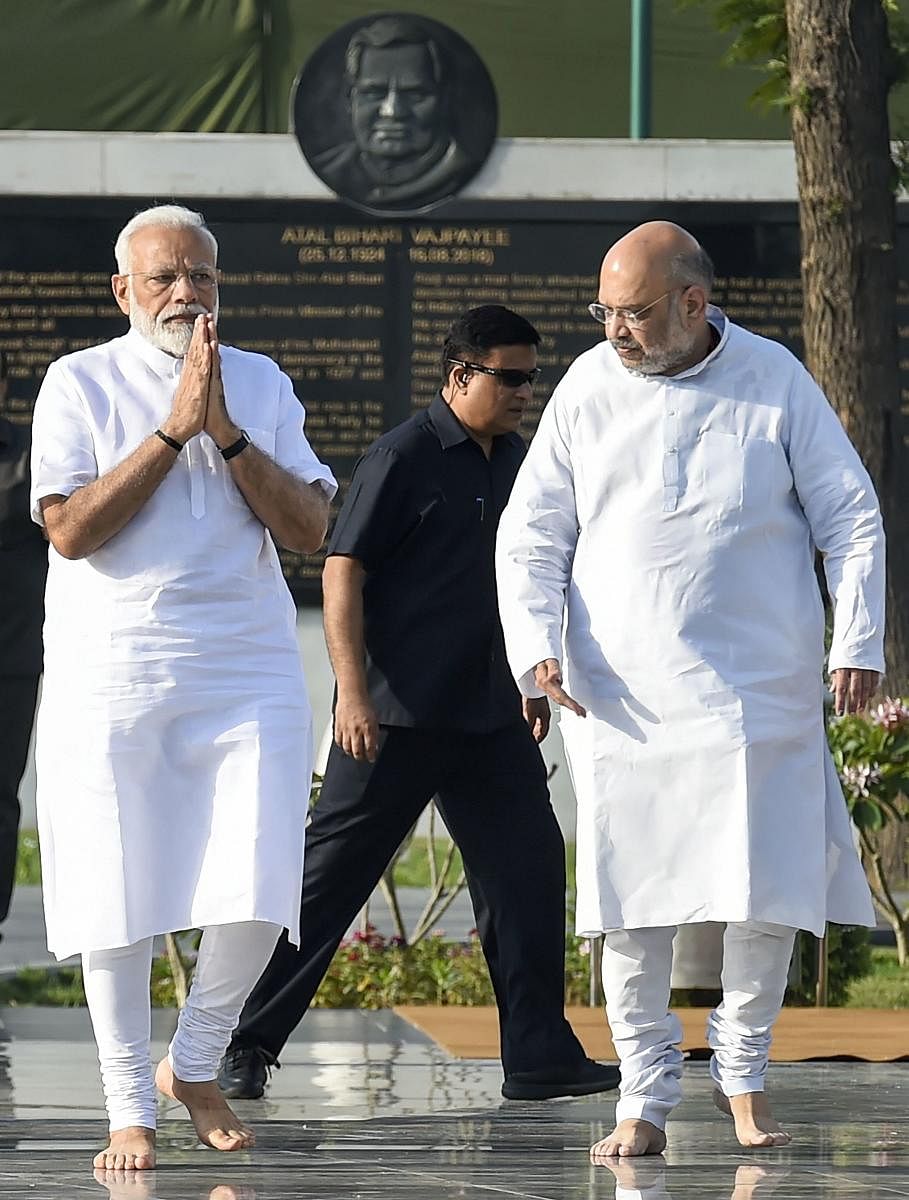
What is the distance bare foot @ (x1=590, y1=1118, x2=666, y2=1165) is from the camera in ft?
16.7

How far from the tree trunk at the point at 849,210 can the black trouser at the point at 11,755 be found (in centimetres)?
335

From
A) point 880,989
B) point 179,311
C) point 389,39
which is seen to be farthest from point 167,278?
point 389,39

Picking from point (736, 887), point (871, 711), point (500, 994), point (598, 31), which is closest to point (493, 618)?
point (500, 994)

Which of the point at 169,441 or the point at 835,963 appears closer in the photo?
the point at 169,441

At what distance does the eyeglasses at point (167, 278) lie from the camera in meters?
5.13

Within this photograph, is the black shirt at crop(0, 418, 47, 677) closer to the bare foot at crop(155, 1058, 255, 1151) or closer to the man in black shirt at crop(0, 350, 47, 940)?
the man in black shirt at crop(0, 350, 47, 940)

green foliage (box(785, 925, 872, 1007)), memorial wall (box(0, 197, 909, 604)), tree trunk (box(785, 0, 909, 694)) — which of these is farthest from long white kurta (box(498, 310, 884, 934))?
memorial wall (box(0, 197, 909, 604))

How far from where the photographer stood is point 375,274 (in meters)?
11.2

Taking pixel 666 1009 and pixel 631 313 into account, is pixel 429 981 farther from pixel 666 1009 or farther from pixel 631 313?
pixel 631 313

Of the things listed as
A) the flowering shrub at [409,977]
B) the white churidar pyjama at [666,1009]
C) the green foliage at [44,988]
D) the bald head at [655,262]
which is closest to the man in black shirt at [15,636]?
the green foliage at [44,988]

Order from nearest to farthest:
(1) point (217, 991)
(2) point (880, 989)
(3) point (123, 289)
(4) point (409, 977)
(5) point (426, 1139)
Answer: (1) point (217, 991), (3) point (123, 289), (5) point (426, 1139), (2) point (880, 989), (4) point (409, 977)

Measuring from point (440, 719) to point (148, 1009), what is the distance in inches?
54.1

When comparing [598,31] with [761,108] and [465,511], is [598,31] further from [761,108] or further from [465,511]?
[465,511]

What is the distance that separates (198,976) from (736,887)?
111 cm
